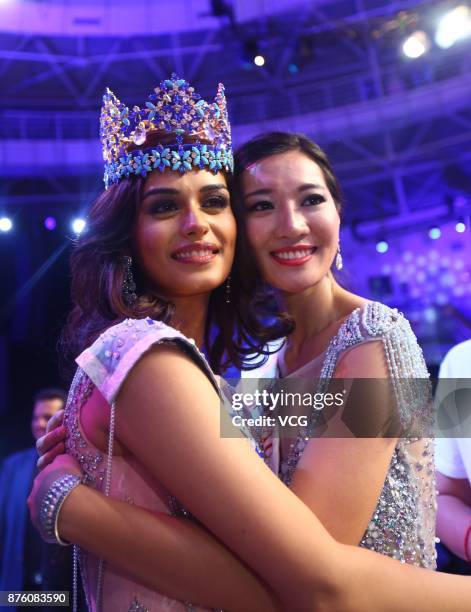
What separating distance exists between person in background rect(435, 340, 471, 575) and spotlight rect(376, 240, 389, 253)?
14.2ft

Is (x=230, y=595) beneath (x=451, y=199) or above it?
beneath

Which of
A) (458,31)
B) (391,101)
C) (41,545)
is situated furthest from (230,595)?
(391,101)

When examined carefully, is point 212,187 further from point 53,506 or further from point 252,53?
point 252,53

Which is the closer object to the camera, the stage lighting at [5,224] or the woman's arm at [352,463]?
the woman's arm at [352,463]

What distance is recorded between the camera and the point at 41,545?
2.92 m

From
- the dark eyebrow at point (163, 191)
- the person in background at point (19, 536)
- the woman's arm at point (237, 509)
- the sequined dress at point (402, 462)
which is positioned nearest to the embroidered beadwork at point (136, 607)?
the woman's arm at point (237, 509)

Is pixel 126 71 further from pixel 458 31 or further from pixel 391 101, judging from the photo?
pixel 458 31

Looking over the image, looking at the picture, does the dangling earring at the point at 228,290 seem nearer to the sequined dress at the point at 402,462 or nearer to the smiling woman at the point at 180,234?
the smiling woman at the point at 180,234

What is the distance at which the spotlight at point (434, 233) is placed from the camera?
5.82 m

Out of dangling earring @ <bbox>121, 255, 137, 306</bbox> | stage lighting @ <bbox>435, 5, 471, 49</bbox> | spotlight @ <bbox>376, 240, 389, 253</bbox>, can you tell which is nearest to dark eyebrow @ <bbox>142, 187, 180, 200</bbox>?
dangling earring @ <bbox>121, 255, 137, 306</bbox>

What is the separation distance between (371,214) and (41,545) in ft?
15.3

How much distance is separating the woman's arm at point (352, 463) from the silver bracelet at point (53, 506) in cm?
38

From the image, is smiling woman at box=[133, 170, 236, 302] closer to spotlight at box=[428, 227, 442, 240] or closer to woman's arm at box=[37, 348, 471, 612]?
woman's arm at box=[37, 348, 471, 612]

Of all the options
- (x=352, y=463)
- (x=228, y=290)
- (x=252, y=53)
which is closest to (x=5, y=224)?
(x=252, y=53)
